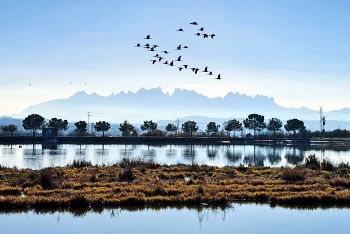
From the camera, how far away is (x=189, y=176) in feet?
66.3

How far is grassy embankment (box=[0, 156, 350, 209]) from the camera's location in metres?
13.6

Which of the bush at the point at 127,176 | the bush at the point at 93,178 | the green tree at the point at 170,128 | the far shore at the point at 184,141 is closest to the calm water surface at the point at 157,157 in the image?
the bush at the point at 93,178

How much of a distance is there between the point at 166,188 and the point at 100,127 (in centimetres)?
6388

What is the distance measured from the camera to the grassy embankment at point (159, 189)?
13.6m

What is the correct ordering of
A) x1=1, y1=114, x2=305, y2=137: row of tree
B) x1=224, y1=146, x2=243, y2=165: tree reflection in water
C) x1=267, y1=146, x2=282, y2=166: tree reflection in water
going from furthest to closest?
1. x1=1, y1=114, x2=305, y2=137: row of tree
2. x1=224, y1=146, x2=243, y2=165: tree reflection in water
3. x1=267, y1=146, x2=282, y2=166: tree reflection in water

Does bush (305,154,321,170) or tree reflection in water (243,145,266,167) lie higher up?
bush (305,154,321,170)

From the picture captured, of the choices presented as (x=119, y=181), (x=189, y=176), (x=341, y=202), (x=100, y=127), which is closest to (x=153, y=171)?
(x=189, y=176)

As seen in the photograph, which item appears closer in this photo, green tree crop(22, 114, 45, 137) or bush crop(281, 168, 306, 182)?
bush crop(281, 168, 306, 182)

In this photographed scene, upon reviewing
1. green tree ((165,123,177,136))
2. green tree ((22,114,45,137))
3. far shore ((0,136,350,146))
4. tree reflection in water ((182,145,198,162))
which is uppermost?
green tree ((22,114,45,137))

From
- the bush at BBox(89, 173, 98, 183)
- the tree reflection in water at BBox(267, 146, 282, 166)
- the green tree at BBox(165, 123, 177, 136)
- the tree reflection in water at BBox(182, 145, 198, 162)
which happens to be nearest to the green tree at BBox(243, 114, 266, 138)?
the green tree at BBox(165, 123, 177, 136)

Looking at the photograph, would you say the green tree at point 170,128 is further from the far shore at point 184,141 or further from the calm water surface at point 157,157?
the calm water surface at point 157,157

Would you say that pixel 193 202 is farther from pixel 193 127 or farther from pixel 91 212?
pixel 193 127

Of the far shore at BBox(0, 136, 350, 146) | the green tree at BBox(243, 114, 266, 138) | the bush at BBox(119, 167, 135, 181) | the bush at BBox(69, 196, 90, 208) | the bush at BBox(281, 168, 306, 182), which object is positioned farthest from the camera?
the green tree at BBox(243, 114, 266, 138)

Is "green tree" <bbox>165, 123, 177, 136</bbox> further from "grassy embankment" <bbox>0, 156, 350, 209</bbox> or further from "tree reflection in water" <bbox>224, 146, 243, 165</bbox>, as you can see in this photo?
"grassy embankment" <bbox>0, 156, 350, 209</bbox>
